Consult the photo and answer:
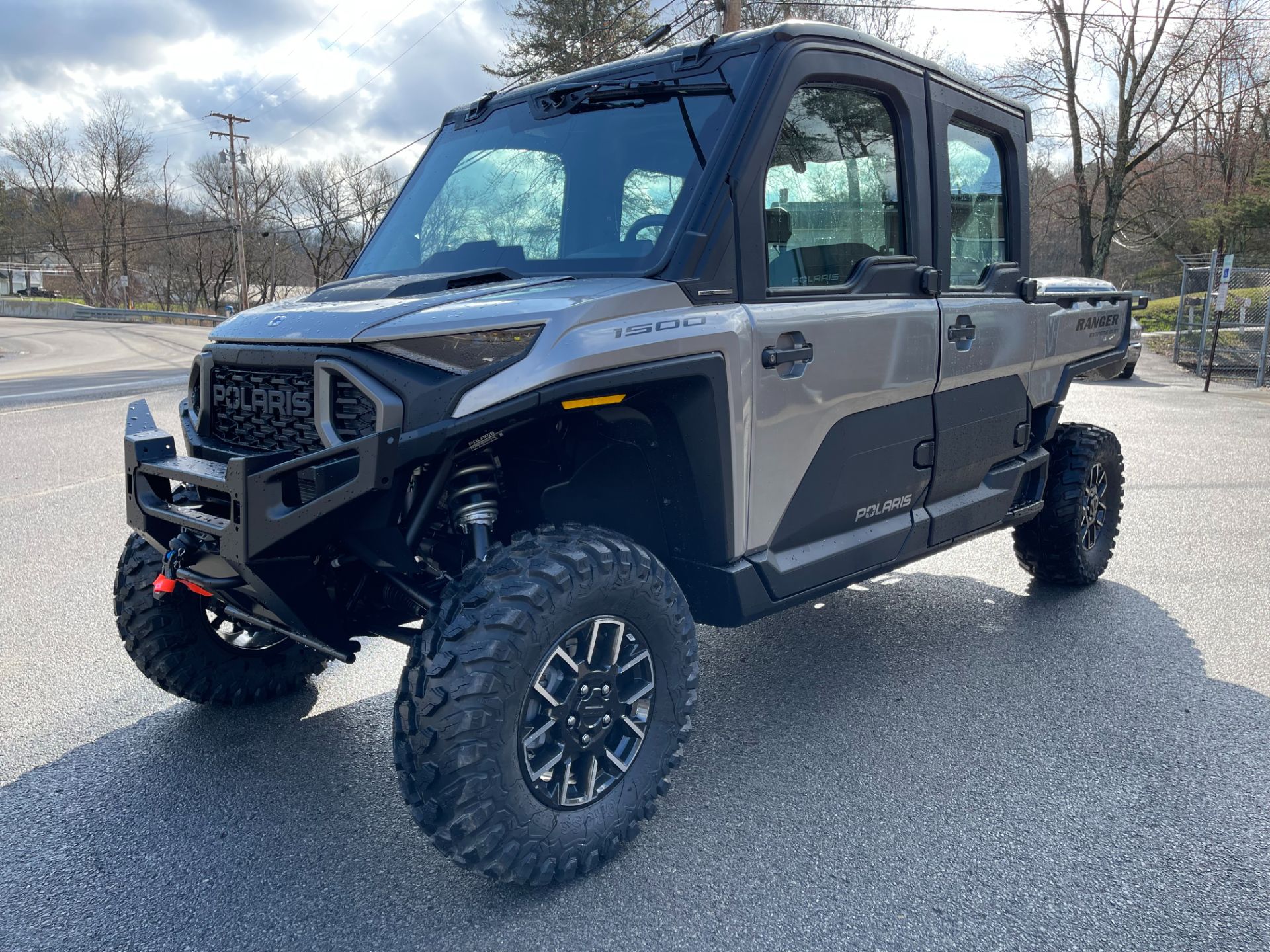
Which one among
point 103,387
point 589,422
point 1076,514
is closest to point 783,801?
point 589,422

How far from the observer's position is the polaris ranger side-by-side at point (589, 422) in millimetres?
2414

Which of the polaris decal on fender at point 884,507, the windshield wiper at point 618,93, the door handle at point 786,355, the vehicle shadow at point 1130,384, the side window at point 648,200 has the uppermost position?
the windshield wiper at point 618,93

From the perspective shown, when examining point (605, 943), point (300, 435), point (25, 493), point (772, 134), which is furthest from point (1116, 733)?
point (25, 493)

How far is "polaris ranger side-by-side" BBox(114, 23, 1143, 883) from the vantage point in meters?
2.41

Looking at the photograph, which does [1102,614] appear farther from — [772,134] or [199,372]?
[199,372]

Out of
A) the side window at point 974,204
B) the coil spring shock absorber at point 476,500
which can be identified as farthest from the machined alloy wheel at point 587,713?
the side window at point 974,204

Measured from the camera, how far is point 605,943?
2.39 metres

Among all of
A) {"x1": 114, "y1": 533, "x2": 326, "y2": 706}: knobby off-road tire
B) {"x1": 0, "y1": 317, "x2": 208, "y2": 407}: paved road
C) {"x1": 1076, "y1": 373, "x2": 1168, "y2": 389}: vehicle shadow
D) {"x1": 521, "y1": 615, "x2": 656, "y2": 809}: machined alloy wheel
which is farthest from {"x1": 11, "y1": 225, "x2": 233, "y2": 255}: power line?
{"x1": 521, "y1": 615, "x2": 656, "y2": 809}: machined alloy wheel

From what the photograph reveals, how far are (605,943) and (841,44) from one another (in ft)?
9.32

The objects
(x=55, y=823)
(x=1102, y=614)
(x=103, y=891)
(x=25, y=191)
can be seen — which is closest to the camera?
(x=103, y=891)

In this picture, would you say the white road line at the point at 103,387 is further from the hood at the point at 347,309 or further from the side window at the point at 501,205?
the hood at the point at 347,309

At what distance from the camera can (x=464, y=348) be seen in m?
2.43

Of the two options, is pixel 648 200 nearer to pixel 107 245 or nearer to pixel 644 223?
pixel 644 223

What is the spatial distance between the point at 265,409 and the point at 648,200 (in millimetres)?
1341
